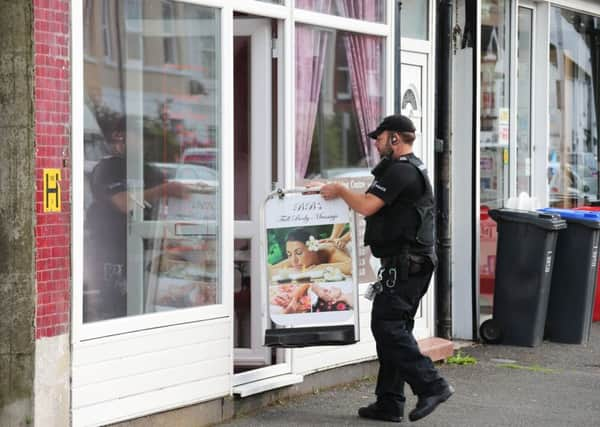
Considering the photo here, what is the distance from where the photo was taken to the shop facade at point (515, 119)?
1132 cm

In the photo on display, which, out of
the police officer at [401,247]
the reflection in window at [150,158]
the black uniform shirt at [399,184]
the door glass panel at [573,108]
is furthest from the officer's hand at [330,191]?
the door glass panel at [573,108]

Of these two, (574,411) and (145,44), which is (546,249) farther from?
(145,44)

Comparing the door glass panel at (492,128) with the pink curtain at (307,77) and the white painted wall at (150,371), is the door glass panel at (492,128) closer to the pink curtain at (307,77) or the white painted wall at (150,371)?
the pink curtain at (307,77)

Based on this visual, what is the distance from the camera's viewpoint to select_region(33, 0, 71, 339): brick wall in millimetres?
6312

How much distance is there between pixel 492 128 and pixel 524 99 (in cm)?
87

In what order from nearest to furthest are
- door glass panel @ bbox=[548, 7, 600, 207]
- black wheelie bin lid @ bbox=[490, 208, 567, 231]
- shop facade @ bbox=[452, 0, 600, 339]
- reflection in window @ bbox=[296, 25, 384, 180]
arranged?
reflection in window @ bbox=[296, 25, 384, 180] < black wheelie bin lid @ bbox=[490, 208, 567, 231] < shop facade @ bbox=[452, 0, 600, 339] < door glass panel @ bbox=[548, 7, 600, 207]

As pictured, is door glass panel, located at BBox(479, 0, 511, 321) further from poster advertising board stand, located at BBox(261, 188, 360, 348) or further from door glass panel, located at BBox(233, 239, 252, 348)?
poster advertising board stand, located at BBox(261, 188, 360, 348)

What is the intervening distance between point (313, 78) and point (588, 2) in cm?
596

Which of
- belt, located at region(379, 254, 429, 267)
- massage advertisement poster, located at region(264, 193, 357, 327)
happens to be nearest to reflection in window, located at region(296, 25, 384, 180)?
massage advertisement poster, located at region(264, 193, 357, 327)

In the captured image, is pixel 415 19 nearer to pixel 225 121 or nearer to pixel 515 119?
pixel 515 119

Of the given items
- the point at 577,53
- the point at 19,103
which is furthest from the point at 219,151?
the point at 577,53

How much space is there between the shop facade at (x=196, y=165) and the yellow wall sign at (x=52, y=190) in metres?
0.14

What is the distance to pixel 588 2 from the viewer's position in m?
13.9

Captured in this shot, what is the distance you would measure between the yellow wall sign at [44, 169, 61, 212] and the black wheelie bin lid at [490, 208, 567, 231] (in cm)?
551
